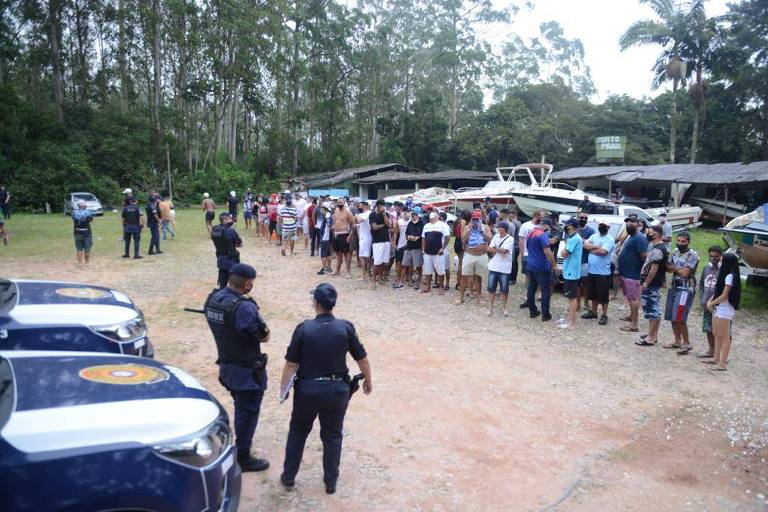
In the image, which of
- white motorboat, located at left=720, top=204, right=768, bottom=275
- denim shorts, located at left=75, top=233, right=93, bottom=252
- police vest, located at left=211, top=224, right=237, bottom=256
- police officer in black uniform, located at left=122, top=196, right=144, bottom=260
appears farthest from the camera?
police officer in black uniform, located at left=122, top=196, right=144, bottom=260

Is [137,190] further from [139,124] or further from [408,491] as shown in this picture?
[408,491]

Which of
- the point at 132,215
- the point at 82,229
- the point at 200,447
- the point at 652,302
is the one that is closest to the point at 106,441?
the point at 200,447

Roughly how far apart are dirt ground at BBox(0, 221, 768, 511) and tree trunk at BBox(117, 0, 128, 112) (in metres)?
35.2

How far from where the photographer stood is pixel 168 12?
3422 cm

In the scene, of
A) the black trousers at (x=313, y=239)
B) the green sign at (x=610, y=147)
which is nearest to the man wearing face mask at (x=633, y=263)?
the black trousers at (x=313, y=239)

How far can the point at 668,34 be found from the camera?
2986 cm

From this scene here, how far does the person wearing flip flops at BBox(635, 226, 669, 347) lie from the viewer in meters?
7.34

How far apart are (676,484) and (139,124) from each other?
38.1 m

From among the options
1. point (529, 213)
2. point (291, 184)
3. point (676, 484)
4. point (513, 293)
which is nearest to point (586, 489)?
point (676, 484)

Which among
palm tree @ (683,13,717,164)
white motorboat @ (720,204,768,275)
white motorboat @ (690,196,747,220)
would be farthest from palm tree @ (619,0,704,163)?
white motorboat @ (720,204,768,275)

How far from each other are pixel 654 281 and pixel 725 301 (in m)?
1.12

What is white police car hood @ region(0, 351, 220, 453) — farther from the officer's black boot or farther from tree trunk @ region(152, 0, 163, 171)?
tree trunk @ region(152, 0, 163, 171)

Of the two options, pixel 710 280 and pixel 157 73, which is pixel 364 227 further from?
pixel 157 73

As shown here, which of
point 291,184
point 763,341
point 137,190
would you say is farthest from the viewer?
point 291,184
